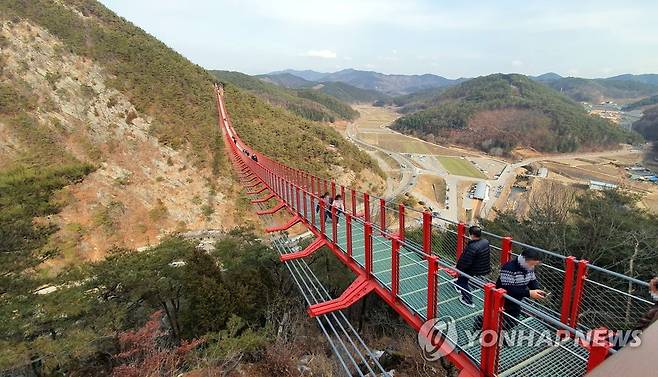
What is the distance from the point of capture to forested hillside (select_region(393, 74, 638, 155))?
113 meters

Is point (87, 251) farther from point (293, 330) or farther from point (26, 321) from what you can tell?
point (293, 330)

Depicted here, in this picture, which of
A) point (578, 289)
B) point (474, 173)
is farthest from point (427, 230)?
point (474, 173)

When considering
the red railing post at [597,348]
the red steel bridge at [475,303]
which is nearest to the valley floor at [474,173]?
the red steel bridge at [475,303]

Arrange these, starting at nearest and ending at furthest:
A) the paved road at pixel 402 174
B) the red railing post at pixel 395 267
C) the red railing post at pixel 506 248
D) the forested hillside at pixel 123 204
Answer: the red railing post at pixel 506 248, the red railing post at pixel 395 267, the forested hillside at pixel 123 204, the paved road at pixel 402 174

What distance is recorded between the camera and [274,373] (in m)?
11.7

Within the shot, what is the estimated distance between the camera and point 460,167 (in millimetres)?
86750

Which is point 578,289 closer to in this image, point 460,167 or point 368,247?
point 368,247

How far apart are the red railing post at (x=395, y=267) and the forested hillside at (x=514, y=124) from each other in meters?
116

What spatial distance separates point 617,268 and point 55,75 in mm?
45468

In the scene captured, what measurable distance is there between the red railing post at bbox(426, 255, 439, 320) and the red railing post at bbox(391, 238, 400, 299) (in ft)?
2.17

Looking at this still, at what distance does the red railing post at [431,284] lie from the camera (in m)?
4.47

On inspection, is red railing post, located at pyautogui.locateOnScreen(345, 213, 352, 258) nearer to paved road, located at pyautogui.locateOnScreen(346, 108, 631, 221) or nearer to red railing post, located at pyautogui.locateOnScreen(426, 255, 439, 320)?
red railing post, located at pyautogui.locateOnScreen(426, 255, 439, 320)

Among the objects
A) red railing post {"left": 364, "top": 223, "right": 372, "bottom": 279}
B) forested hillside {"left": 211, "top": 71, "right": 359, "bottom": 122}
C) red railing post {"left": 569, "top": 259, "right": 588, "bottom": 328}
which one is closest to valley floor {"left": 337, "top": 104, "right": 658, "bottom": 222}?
forested hillside {"left": 211, "top": 71, "right": 359, "bottom": 122}

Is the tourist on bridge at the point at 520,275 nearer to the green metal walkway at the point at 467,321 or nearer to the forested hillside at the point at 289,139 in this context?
the green metal walkway at the point at 467,321
